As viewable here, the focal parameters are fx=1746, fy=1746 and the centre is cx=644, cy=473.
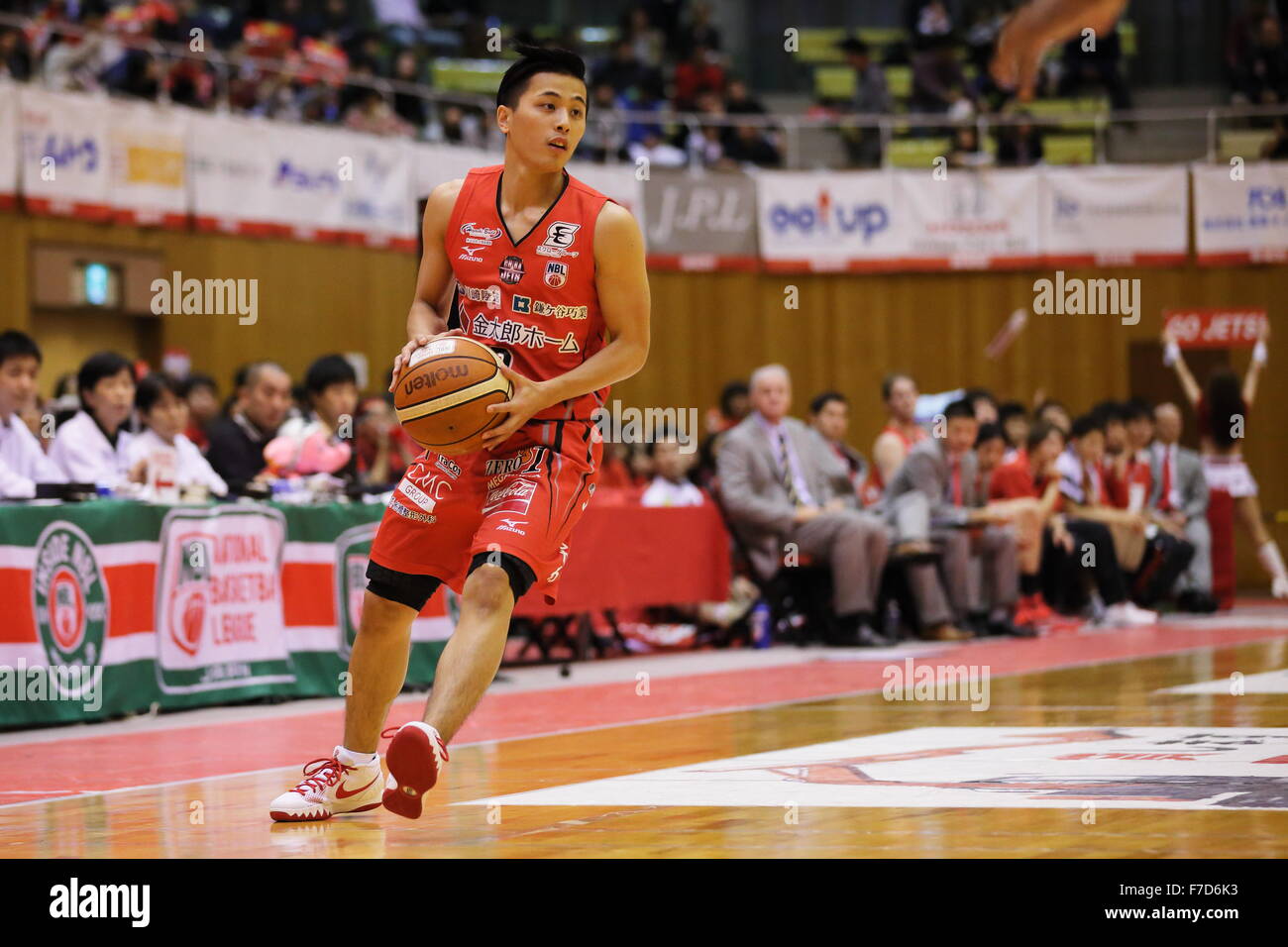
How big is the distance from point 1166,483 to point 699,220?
18.8 feet

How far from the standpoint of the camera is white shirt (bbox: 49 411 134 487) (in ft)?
27.3

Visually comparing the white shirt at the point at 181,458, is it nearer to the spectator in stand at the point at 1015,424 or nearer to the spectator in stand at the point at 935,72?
the spectator in stand at the point at 1015,424

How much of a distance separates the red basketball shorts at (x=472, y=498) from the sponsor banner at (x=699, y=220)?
537 inches

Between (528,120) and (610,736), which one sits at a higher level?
(528,120)

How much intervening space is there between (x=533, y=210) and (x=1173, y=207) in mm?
15063

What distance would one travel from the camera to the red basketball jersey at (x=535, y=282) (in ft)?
14.7

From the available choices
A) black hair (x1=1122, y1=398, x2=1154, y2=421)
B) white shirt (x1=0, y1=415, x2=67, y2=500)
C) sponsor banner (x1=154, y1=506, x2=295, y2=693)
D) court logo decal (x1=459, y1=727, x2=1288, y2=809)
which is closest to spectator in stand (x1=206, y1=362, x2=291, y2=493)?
sponsor banner (x1=154, y1=506, x2=295, y2=693)

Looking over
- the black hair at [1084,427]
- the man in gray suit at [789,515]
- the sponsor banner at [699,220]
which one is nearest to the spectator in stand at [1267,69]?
the sponsor banner at [699,220]

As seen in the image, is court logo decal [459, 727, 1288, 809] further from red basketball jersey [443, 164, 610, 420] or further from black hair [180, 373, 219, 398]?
black hair [180, 373, 219, 398]

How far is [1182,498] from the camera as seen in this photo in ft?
50.5

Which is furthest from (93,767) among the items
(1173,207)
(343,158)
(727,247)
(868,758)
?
(1173,207)

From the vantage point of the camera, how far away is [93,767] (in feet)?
19.5
